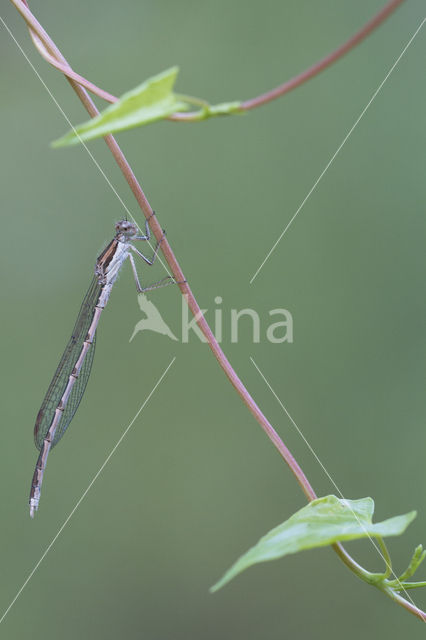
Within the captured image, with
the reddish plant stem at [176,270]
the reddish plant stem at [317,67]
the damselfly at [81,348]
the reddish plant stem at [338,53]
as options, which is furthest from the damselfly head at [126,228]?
the reddish plant stem at [338,53]

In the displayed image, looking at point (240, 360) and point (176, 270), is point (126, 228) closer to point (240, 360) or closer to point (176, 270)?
point (176, 270)

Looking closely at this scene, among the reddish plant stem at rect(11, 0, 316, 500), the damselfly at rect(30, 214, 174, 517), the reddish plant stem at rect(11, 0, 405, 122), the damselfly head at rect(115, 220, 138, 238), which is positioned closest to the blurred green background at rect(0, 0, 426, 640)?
the damselfly at rect(30, 214, 174, 517)

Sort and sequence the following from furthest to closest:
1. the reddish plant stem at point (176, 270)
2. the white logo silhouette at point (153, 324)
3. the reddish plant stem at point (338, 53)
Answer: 1. the white logo silhouette at point (153, 324)
2. the reddish plant stem at point (176, 270)
3. the reddish plant stem at point (338, 53)

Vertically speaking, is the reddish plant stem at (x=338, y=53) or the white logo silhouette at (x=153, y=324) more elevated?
the white logo silhouette at (x=153, y=324)

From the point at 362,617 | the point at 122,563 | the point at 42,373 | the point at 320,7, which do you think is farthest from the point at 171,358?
the point at 320,7

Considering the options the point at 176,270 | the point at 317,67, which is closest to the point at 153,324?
the point at 176,270

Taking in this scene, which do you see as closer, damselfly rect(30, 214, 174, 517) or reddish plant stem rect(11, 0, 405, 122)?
reddish plant stem rect(11, 0, 405, 122)

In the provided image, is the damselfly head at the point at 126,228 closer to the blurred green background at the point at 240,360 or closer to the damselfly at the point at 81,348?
the damselfly at the point at 81,348

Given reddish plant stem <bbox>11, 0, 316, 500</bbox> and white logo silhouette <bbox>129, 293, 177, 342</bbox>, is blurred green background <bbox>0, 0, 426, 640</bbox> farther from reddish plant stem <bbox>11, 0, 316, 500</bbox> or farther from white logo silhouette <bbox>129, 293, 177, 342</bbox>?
reddish plant stem <bbox>11, 0, 316, 500</bbox>
